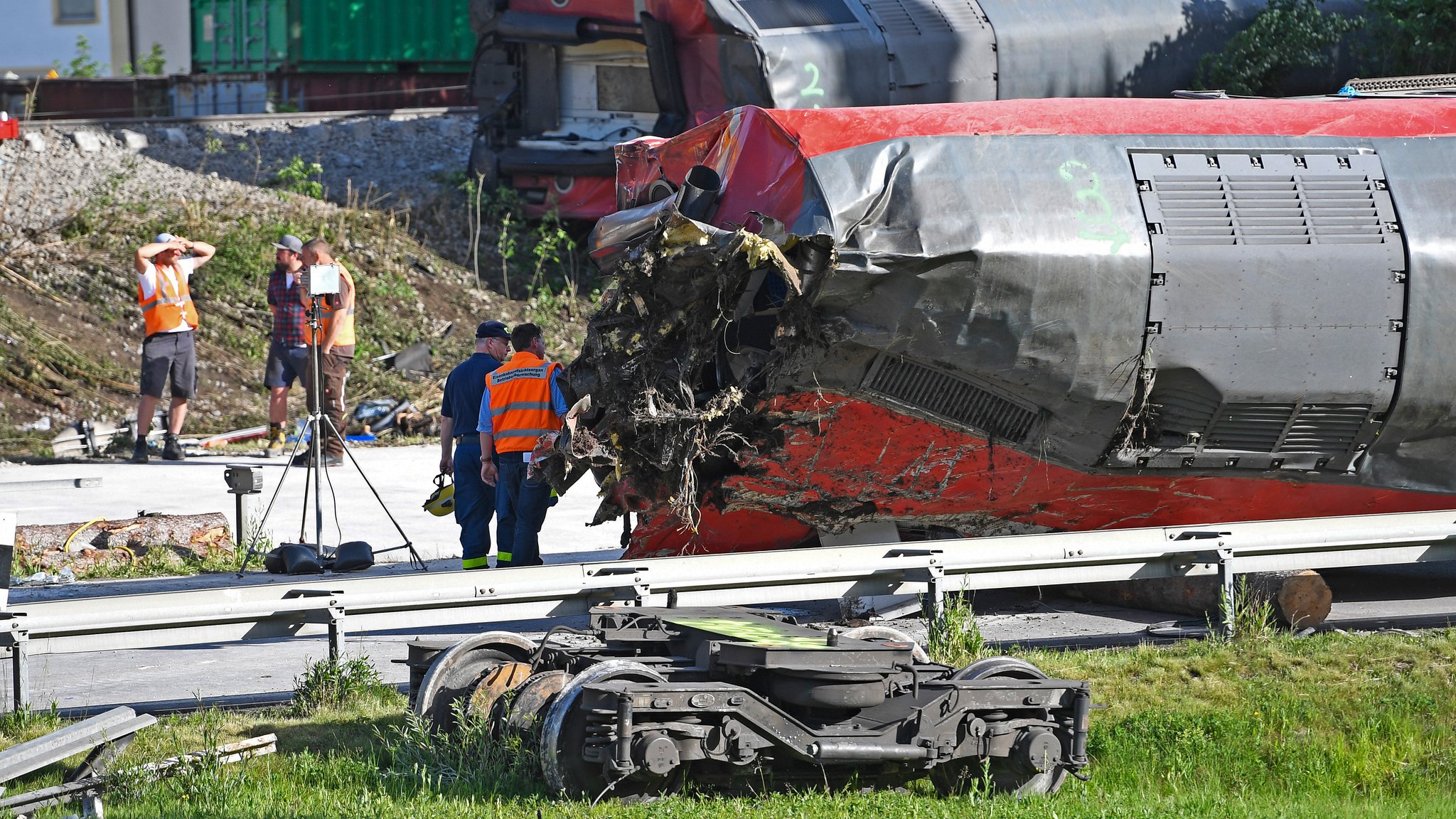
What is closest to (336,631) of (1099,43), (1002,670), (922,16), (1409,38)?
(1002,670)

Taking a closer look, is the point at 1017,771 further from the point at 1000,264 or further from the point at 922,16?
the point at 922,16

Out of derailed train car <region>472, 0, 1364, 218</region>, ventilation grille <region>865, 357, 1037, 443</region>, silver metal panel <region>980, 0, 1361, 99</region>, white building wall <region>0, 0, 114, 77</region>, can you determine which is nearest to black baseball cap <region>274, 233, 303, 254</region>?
derailed train car <region>472, 0, 1364, 218</region>

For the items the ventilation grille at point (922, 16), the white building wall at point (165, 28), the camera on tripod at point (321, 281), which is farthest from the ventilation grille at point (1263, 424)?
the white building wall at point (165, 28)

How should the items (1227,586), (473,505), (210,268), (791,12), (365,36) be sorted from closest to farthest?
(1227,586) → (473,505) → (791,12) → (210,268) → (365,36)

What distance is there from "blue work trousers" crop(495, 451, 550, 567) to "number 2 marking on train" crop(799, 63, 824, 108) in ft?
22.2

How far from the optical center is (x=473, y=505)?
30.8 ft

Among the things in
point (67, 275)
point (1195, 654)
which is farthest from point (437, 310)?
point (1195, 654)

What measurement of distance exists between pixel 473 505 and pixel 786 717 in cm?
456

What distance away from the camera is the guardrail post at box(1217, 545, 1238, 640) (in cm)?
767

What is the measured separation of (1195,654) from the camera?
7449mm

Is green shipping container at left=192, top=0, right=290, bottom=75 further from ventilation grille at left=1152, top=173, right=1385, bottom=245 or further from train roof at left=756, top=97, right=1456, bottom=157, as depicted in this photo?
ventilation grille at left=1152, top=173, right=1385, bottom=245

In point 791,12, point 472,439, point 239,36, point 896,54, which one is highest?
point 239,36

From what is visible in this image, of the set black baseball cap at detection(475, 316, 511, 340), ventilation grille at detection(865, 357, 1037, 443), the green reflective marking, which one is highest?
black baseball cap at detection(475, 316, 511, 340)

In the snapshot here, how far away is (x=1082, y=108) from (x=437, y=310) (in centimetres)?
1231
